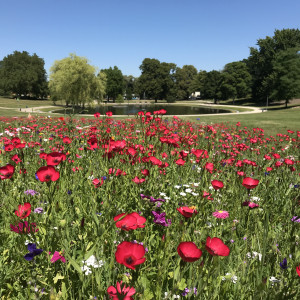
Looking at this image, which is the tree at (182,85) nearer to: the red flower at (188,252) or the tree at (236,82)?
the tree at (236,82)

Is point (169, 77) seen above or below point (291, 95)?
above

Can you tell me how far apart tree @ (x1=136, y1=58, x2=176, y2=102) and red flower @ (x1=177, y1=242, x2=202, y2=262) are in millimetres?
80696

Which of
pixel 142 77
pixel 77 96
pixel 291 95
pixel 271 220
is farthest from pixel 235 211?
pixel 142 77

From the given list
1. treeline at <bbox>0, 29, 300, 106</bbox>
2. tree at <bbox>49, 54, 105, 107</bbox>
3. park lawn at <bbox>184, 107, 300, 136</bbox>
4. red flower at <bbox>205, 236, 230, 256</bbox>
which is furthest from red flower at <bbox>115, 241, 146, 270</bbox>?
tree at <bbox>49, 54, 105, 107</bbox>

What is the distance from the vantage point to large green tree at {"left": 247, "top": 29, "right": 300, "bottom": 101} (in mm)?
55844

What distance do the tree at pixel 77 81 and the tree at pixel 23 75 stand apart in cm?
2859

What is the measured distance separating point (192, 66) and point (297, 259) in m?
108

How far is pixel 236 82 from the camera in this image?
67750 millimetres

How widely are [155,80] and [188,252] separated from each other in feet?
271

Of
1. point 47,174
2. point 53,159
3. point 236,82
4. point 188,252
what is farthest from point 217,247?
point 236,82

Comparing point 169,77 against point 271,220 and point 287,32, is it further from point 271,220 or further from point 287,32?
point 271,220

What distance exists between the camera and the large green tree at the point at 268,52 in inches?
2199

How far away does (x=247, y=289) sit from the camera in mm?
1602

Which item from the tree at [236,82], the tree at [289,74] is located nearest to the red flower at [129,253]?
the tree at [289,74]
